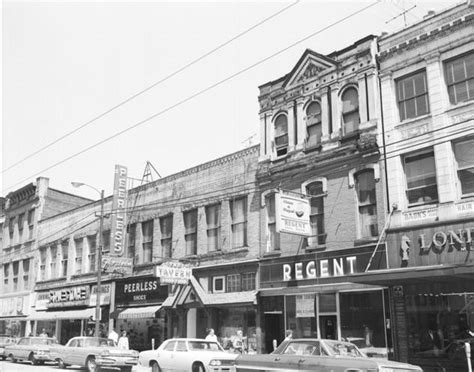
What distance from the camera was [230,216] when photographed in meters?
26.1

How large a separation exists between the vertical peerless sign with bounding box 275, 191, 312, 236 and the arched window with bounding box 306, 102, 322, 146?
2.75m

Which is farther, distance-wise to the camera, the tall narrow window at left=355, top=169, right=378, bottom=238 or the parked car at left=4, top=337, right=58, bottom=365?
the parked car at left=4, top=337, right=58, bottom=365

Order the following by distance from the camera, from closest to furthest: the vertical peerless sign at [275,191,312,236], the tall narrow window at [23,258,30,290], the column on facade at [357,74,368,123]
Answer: the vertical peerless sign at [275,191,312,236]
the column on facade at [357,74,368,123]
the tall narrow window at [23,258,30,290]

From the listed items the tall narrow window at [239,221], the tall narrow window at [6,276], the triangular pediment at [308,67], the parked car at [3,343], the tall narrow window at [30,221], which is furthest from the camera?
the tall narrow window at [6,276]

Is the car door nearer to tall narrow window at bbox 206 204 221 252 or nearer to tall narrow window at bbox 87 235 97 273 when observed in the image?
tall narrow window at bbox 206 204 221 252

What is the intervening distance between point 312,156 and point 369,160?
2.78 m

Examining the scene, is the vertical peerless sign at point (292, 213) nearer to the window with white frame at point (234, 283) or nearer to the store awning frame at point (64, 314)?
the window with white frame at point (234, 283)

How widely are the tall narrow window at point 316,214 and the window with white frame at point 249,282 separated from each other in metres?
3.50

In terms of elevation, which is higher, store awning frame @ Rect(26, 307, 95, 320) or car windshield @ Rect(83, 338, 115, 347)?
store awning frame @ Rect(26, 307, 95, 320)

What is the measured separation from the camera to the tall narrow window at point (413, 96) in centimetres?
1947

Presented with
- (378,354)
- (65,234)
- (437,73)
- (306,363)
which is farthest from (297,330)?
(65,234)

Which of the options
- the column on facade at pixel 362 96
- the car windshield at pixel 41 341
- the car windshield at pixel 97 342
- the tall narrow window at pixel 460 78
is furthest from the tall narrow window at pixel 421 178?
the car windshield at pixel 41 341

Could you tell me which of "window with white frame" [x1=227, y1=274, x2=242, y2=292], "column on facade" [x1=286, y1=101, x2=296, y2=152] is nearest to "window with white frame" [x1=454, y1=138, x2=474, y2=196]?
"column on facade" [x1=286, y1=101, x2=296, y2=152]

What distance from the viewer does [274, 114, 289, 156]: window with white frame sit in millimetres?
24156
